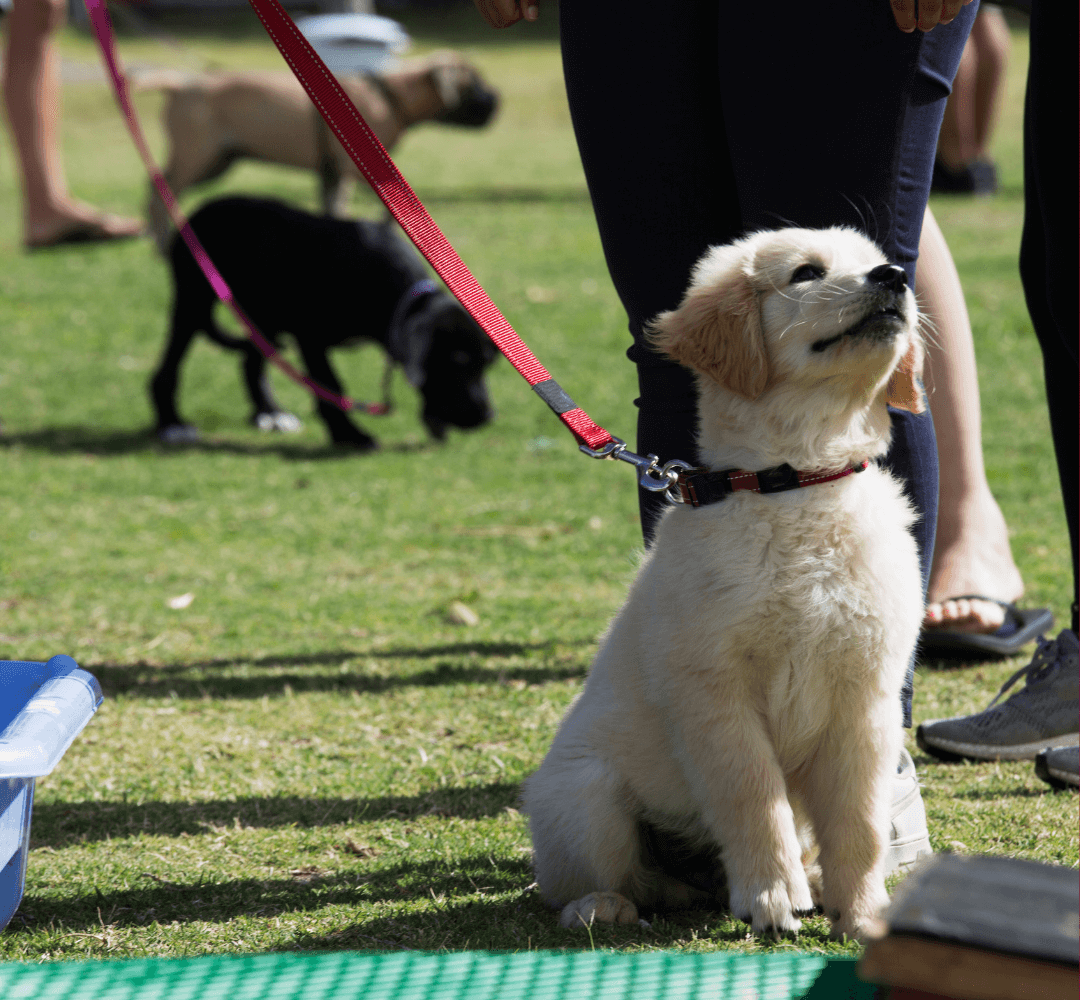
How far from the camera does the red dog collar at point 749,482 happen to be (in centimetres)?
159

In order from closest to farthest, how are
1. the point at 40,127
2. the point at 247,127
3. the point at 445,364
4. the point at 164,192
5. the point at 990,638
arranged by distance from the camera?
the point at 990,638
the point at 164,192
the point at 445,364
the point at 40,127
the point at 247,127

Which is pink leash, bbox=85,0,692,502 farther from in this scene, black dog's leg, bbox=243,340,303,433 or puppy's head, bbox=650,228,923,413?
black dog's leg, bbox=243,340,303,433

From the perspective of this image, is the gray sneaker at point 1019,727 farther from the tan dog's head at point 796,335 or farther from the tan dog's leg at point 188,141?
the tan dog's leg at point 188,141

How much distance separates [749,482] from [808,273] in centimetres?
30

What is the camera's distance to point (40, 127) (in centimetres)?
809

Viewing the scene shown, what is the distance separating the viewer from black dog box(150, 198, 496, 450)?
5461 millimetres

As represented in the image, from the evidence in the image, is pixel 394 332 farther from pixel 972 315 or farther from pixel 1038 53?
pixel 1038 53

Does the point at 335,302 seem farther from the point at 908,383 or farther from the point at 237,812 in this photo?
the point at 908,383

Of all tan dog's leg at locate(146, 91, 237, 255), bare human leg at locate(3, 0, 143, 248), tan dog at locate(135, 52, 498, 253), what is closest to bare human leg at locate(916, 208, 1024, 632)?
bare human leg at locate(3, 0, 143, 248)

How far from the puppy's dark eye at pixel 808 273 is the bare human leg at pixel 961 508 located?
91 centimetres

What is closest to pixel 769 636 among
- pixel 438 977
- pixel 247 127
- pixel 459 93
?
pixel 438 977

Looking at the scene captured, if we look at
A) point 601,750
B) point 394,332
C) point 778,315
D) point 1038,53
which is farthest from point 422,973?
point 394,332

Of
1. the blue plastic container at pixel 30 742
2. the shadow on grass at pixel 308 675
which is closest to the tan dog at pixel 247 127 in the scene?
the shadow on grass at pixel 308 675

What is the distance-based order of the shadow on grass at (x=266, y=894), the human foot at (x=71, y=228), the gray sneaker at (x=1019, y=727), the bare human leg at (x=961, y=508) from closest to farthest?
the shadow on grass at (x=266, y=894)
the gray sneaker at (x=1019, y=727)
the bare human leg at (x=961, y=508)
the human foot at (x=71, y=228)
